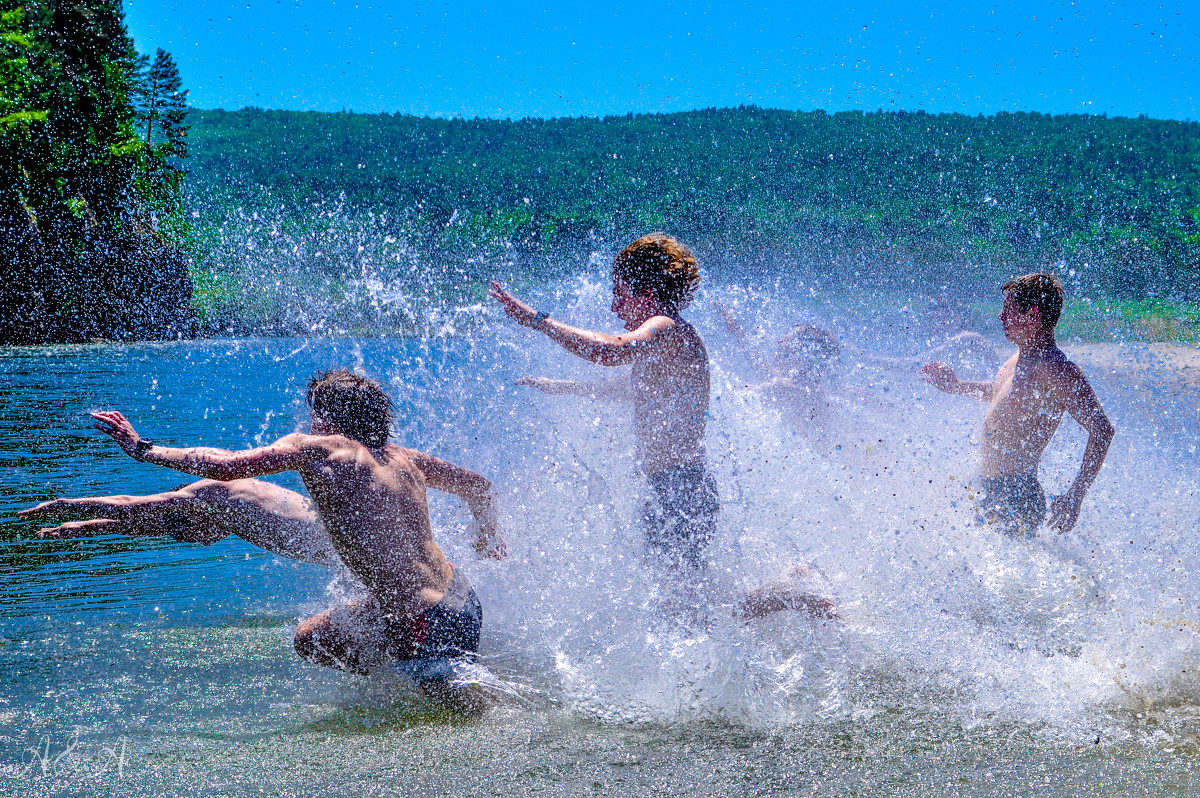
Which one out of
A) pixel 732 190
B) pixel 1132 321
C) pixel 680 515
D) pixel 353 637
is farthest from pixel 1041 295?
pixel 732 190

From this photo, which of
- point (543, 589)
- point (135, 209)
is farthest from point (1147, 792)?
point (135, 209)

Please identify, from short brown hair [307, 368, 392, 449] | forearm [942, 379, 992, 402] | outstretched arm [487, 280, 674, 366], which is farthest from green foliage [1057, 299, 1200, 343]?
short brown hair [307, 368, 392, 449]

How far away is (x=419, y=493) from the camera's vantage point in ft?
13.0

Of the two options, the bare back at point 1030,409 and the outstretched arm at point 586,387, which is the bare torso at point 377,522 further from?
the bare back at point 1030,409

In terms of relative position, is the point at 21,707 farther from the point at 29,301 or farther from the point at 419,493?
the point at 29,301

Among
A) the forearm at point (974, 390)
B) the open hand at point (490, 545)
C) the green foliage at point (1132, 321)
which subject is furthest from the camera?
the green foliage at point (1132, 321)

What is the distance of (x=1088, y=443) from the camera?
185 inches

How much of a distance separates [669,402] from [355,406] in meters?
1.41

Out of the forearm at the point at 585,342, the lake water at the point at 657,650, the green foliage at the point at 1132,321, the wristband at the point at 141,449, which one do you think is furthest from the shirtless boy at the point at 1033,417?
the green foliage at the point at 1132,321

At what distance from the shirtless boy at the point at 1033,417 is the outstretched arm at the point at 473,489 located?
275cm

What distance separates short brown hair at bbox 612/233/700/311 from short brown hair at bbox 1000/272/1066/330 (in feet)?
6.44

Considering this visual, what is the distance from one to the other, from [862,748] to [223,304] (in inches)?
1897

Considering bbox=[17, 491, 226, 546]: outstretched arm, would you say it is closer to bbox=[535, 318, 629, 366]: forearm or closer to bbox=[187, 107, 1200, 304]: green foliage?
bbox=[535, 318, 629, 366]: forearm

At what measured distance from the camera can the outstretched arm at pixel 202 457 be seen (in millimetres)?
3416
